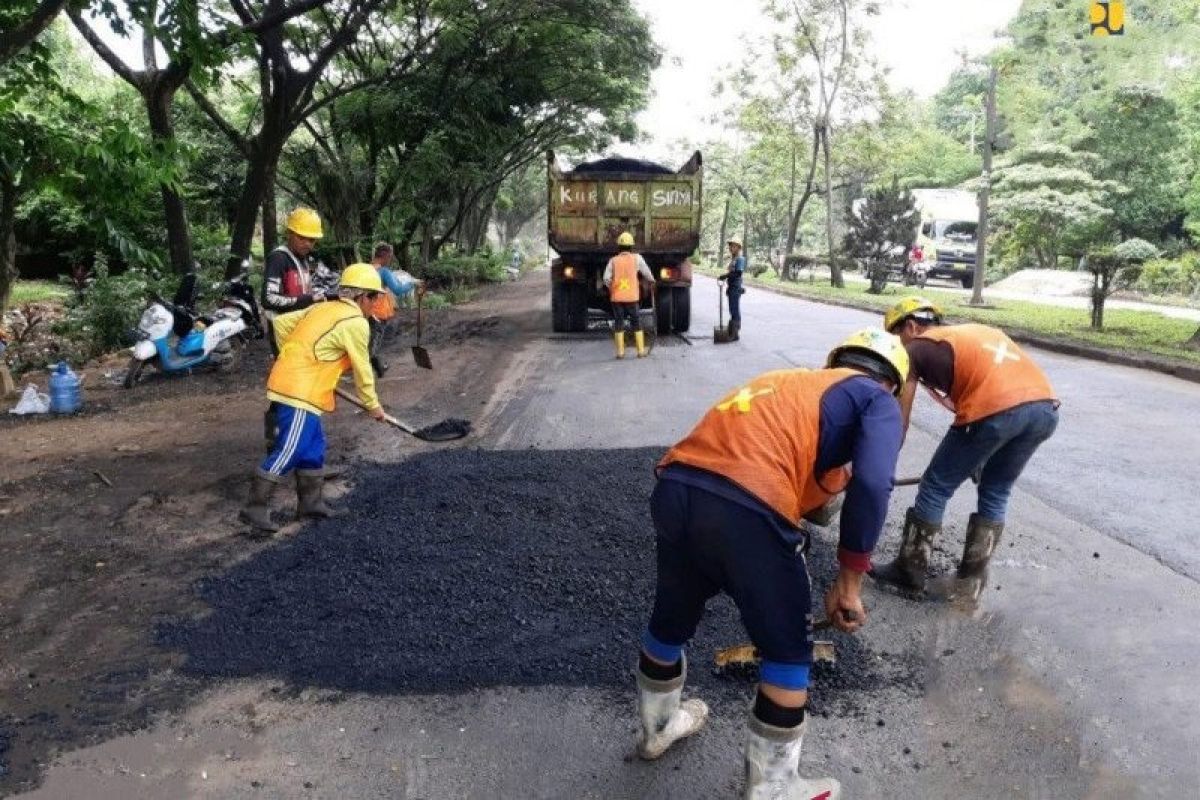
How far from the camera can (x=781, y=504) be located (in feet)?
7.23

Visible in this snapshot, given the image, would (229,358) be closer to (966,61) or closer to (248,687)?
(248,687)

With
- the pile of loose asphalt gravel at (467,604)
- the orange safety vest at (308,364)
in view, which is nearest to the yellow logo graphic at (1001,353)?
the pile of loose asphalt gravel at (467,604)

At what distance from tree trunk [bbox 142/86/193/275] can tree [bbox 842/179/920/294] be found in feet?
59.1

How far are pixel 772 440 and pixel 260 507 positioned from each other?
323 centimetres

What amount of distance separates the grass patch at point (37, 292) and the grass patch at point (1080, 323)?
15.5 metres

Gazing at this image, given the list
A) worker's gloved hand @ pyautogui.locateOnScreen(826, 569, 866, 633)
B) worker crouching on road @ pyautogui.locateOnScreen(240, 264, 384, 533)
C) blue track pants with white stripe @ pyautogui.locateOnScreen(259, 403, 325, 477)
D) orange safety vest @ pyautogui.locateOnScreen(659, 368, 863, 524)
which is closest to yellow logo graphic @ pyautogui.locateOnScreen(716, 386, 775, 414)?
orange safety vest @ pyautogui.locateOnScreen(659, 368, 863, 524)

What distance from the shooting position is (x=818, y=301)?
20.2 meters

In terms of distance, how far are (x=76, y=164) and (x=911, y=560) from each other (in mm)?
7627

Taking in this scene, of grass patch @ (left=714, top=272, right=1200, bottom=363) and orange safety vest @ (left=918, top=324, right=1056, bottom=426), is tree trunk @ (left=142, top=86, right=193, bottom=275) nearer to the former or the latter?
orange safety vest @ (left=918, top=324, right=1056, bottom=426)

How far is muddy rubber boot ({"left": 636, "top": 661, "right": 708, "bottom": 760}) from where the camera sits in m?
2.64

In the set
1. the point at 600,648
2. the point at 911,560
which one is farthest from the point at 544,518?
the point at 911,560

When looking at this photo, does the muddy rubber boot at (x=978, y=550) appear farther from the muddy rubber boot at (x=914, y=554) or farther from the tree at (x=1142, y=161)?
the tree at (x=1142, y=161)

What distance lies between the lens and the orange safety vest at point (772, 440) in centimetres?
221

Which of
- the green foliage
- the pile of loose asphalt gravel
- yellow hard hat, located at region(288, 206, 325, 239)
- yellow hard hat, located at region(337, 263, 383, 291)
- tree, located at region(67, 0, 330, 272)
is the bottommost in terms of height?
the pile of loose asphalt gravel
